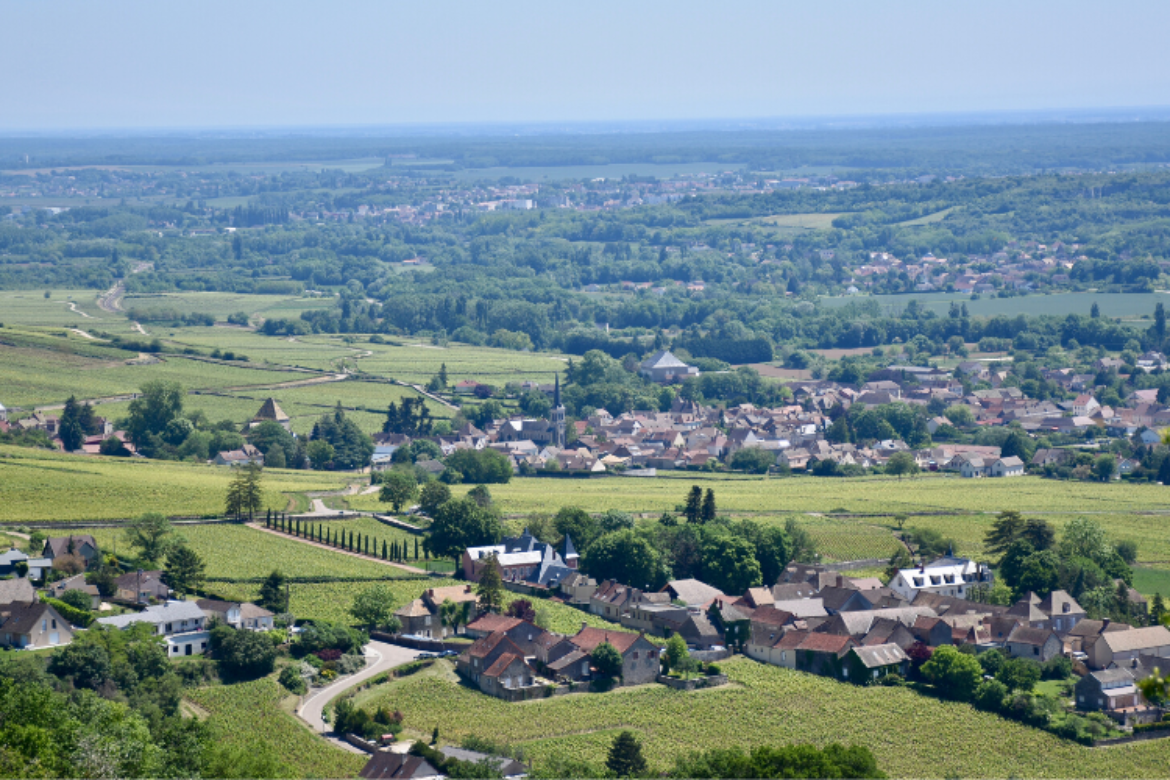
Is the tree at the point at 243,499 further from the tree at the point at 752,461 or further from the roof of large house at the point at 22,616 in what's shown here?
the tree at the point at 752,461

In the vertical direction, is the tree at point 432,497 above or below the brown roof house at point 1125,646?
below

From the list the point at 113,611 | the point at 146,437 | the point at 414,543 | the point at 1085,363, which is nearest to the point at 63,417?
the point at 146,437

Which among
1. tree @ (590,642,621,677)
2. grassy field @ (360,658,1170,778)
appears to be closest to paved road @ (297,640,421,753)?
grassy field @ (360,658,1170,778)

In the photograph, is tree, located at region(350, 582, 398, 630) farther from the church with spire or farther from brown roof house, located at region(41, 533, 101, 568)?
the church with spire

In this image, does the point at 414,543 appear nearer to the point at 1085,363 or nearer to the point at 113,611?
the point at 113,611

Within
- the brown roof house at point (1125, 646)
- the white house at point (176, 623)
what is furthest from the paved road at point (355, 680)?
the brown roof house at point (1125, 646)

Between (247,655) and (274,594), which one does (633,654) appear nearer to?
(247,655)
